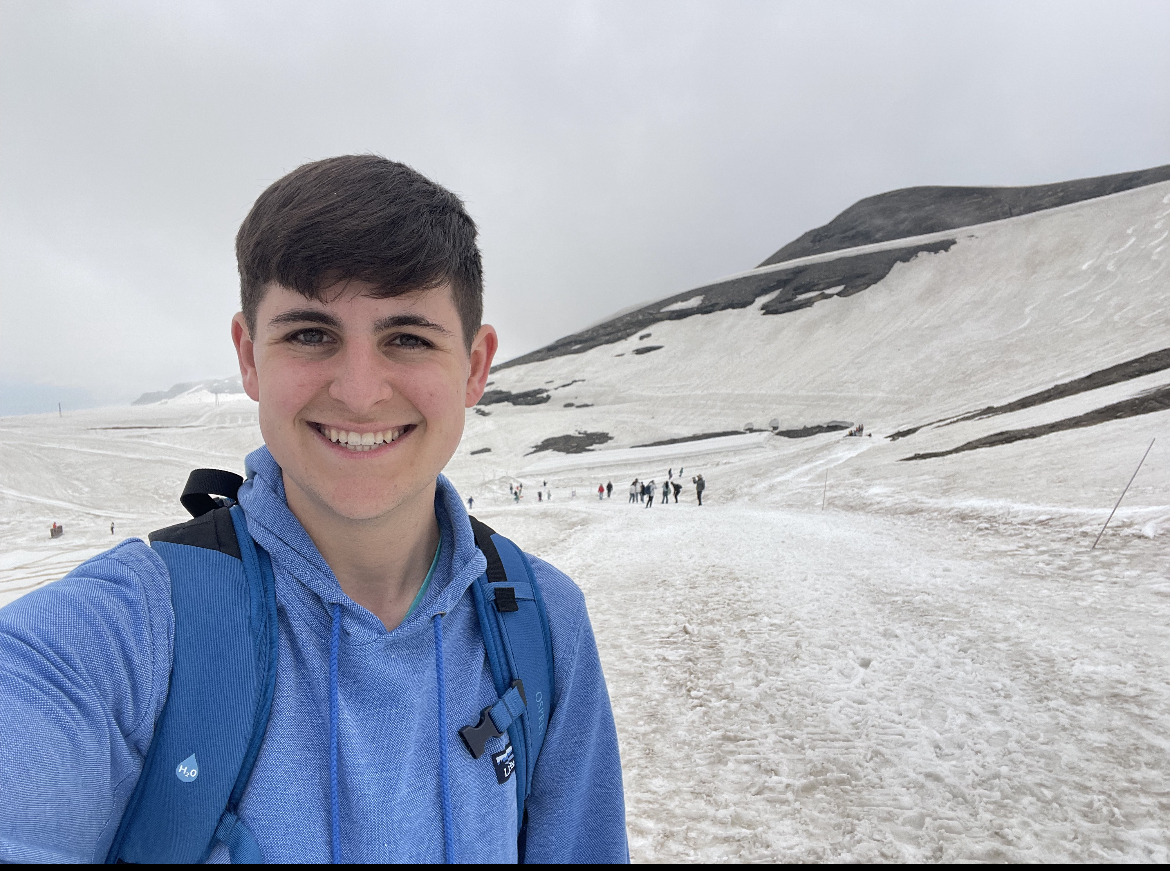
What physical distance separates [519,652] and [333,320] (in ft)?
3.52

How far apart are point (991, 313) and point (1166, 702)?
52.2 metres

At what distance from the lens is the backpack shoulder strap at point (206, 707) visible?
3.73 feet

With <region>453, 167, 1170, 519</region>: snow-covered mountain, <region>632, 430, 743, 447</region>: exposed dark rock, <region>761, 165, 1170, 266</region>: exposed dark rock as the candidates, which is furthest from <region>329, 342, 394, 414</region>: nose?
Result: <region>761, 165, 1170, 266</region>: exposed dark rock

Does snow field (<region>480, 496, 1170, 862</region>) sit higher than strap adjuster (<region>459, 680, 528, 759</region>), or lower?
lower

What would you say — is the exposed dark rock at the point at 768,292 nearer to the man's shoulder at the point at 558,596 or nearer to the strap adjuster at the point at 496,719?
the man's shoulder at the point at 558,596

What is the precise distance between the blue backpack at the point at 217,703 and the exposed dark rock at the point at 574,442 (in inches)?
1620

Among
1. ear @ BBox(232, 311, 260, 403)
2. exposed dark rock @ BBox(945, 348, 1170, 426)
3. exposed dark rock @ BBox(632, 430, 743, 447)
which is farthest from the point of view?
exposed dark rock @ BBox(632, 430, 743, 447)

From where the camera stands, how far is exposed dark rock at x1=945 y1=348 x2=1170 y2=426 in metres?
25.0

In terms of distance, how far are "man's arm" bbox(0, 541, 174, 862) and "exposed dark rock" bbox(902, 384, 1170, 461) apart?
2502cm

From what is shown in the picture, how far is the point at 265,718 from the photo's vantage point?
1.28 metres

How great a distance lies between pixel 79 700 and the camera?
3.73ft

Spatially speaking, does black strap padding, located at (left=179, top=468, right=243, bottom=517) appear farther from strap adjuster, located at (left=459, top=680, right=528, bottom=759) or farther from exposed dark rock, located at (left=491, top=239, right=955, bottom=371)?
exposed dark rock, located at (left=491, top=239, right=955, bottom=371)

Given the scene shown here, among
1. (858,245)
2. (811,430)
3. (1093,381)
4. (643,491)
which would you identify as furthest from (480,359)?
(858,245)

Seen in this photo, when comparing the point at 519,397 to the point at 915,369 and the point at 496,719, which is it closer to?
the point at 915,369
